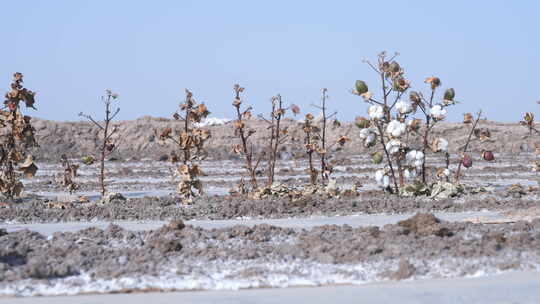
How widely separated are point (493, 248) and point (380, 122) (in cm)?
541

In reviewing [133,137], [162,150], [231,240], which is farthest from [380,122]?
[133,137]

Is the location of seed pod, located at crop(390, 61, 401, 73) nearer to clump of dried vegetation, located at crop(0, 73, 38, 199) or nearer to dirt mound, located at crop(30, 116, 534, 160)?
clump of dried vegetation, located at crop(0, 73, 38, 199)

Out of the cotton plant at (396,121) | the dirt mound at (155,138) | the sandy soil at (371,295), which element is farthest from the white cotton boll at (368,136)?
the dirt mound at (155,138)

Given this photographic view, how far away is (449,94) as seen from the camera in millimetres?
12078

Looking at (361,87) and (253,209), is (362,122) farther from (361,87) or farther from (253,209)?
(253,209)

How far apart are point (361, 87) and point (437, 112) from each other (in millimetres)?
1178

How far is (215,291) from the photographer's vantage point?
569cm

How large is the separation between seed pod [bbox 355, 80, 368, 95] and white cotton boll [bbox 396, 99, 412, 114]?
19.8 inches

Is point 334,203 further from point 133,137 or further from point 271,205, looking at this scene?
point 133,137

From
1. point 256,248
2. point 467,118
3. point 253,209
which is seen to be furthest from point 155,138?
point 256,248

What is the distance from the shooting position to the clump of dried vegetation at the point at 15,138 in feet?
40.9

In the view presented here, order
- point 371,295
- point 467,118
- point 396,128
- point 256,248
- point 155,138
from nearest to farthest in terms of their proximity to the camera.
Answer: point 371,295
point 256,248
point 396,128
point 467,118
point 155,138

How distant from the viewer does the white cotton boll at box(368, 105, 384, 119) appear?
11805 millimetres

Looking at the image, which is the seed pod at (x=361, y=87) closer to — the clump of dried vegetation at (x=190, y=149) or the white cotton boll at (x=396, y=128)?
the white cotton boll at (x=396, y=128)
